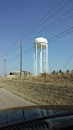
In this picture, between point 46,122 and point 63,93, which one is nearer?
point 46,122

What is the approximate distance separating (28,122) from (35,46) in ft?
133

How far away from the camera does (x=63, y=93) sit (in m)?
10.9

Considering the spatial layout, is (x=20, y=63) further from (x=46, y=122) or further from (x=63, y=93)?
(x=46, y=122)

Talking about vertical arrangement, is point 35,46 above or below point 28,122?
above

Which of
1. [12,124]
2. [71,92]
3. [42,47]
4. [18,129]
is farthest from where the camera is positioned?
[42,47]

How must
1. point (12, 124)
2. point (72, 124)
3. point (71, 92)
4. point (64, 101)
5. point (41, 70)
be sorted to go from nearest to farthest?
point (12, 124)
point (72, 124)
point (64, 101)
point (71, 92)
point (41, 70)

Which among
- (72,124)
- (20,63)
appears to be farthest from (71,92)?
(20,63)

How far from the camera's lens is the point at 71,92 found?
34.3 ft

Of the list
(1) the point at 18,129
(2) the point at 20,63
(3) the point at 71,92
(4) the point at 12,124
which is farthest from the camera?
(2) the point at 20,63

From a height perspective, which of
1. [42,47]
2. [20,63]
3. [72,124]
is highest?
[42,47]

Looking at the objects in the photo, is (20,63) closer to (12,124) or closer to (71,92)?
(71,92)

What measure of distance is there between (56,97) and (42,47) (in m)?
33.1

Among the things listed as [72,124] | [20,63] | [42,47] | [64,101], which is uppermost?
[42,47]

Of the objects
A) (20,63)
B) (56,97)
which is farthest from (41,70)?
(56,97)
